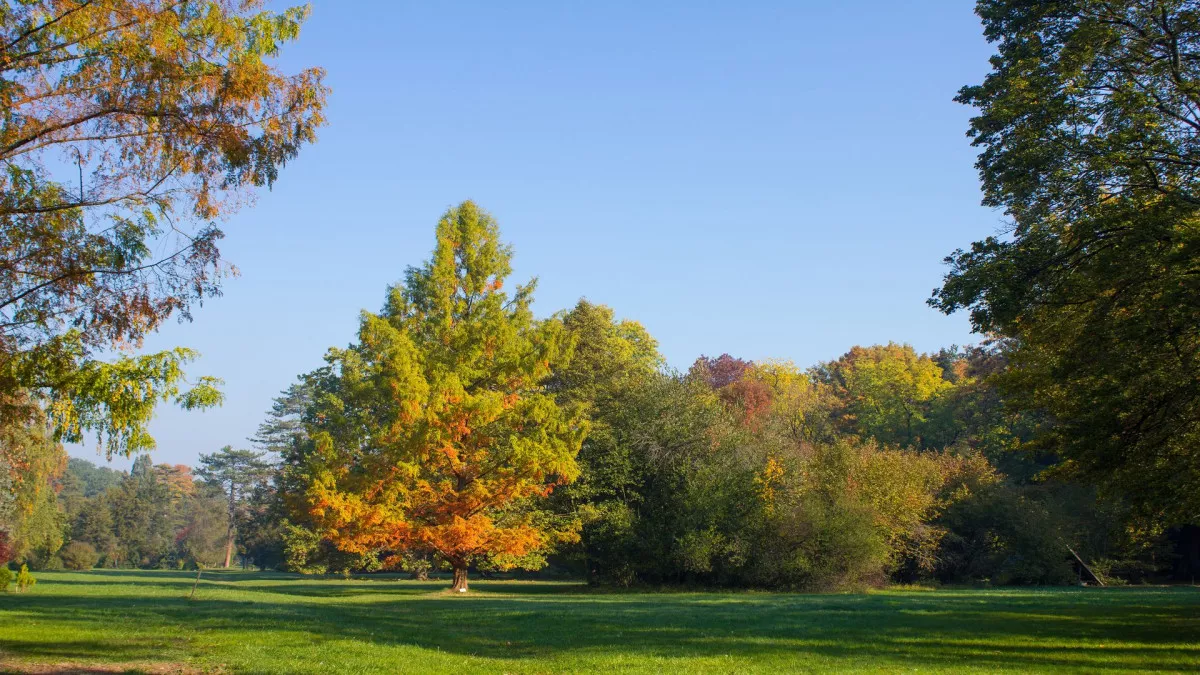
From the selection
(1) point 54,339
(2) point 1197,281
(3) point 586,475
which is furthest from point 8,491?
(2) point 1197,281

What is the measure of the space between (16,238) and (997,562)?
4677cm

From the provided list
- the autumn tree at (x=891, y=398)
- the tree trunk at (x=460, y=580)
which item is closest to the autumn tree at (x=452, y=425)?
the tree trunk at (x=460, y=580)

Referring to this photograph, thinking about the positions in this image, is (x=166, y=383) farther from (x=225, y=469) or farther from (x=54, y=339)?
(x=225, y=469)

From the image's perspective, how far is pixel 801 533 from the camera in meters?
37.6

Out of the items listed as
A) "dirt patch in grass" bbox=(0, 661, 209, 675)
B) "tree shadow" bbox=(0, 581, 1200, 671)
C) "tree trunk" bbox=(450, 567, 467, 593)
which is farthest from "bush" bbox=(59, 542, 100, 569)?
"dirt patch in grass" bbox=(0, 661, 209, 675)

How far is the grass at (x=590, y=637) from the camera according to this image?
1245 cm

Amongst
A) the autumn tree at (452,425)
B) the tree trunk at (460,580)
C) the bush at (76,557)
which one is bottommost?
the bush at (76,557)

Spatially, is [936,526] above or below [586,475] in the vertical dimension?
below

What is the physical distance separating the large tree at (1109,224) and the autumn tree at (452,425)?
18645mm

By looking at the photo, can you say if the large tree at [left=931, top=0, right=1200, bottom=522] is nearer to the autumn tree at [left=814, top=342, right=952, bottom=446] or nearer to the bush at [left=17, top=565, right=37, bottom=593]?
the bush at [left=17, top=565, right=37, bottom=593]

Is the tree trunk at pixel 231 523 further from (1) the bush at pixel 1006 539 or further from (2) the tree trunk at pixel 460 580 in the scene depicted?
(1) the bush at pixel 1006 539

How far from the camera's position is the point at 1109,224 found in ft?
44.3

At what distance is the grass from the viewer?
12.5 m

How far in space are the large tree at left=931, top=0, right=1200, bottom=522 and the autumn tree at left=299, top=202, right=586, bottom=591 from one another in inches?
734
